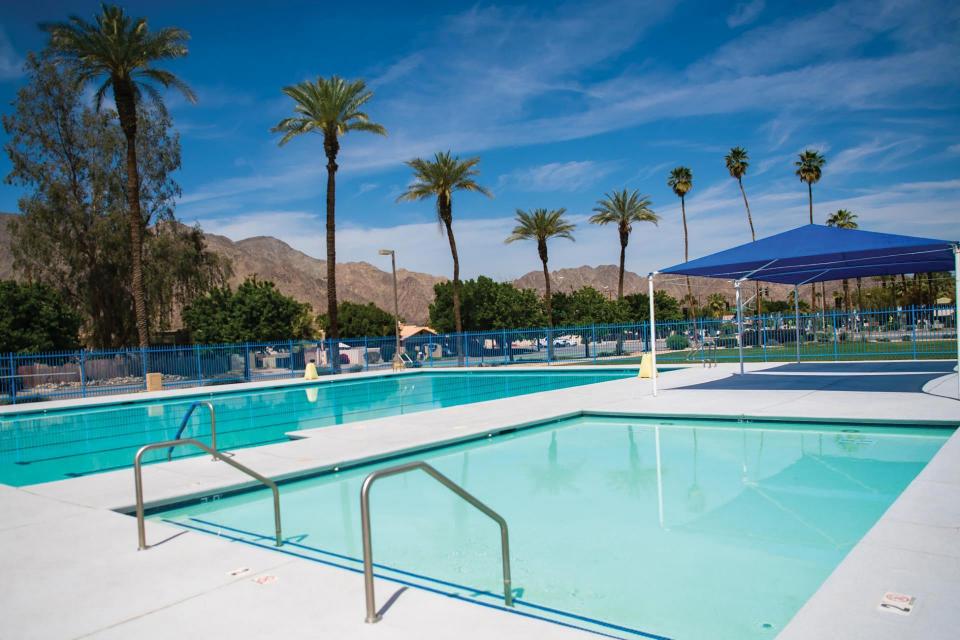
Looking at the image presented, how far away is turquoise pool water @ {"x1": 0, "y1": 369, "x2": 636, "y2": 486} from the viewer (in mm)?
13242

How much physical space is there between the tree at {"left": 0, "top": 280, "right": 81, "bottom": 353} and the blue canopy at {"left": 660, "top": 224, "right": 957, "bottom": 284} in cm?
3178

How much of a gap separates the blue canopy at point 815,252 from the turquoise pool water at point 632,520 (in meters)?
4.80

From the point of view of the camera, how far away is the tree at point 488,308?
Result: 163ft

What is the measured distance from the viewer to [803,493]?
27.4ft

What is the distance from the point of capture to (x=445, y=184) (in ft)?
137

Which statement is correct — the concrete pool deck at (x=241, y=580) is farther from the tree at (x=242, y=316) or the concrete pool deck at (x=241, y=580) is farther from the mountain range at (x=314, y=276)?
the mountain range at (x=314, y=276)

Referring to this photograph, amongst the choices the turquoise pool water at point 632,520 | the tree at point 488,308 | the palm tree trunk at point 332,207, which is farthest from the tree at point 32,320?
the turquoise pool water at point 632,520

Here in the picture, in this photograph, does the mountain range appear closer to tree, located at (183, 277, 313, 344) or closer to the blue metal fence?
tree, located at (183, 277, 313, 344)

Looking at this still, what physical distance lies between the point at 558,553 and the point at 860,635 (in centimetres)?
305

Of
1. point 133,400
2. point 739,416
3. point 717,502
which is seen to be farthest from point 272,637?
point 133,400

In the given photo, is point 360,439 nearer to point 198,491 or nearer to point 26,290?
point 198,491

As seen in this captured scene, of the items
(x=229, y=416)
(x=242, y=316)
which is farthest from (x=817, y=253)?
(x=242, y=316)

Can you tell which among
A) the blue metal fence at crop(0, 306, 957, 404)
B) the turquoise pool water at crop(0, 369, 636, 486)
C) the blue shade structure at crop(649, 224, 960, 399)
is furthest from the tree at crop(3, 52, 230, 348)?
the blue shade structure at crop(649, 224, 960, 399)

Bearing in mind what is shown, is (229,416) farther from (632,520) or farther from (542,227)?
(542,227)
